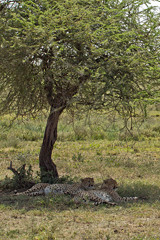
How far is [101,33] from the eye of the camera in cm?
615

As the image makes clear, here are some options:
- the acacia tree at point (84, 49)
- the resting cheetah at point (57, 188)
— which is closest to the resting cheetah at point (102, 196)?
the resting cheetah at point (57, 188)

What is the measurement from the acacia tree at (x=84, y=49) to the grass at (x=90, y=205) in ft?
3.03

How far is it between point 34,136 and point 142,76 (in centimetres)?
888

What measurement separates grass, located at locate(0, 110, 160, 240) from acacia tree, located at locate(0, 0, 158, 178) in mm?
923

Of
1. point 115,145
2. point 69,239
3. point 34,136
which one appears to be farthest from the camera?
point 34,136

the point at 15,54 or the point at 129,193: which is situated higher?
the point at 15,54

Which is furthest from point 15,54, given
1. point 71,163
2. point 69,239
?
point 71,163

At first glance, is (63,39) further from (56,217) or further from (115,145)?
(115,145)

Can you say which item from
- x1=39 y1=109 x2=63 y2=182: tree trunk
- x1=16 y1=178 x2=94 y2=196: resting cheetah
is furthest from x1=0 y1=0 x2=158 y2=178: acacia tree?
x1=16 y1=178 x2=94 y2=196: resting cheetah

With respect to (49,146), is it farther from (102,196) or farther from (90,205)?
(90,205)

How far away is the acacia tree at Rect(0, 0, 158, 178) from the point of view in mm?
6020

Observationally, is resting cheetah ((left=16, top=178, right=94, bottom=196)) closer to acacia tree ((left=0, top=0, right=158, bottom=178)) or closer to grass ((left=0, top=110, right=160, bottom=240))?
grass ((left=0, top=110, right=160, bottom=240))

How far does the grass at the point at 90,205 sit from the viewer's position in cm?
457

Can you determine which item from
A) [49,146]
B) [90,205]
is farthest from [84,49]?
[90,205]
